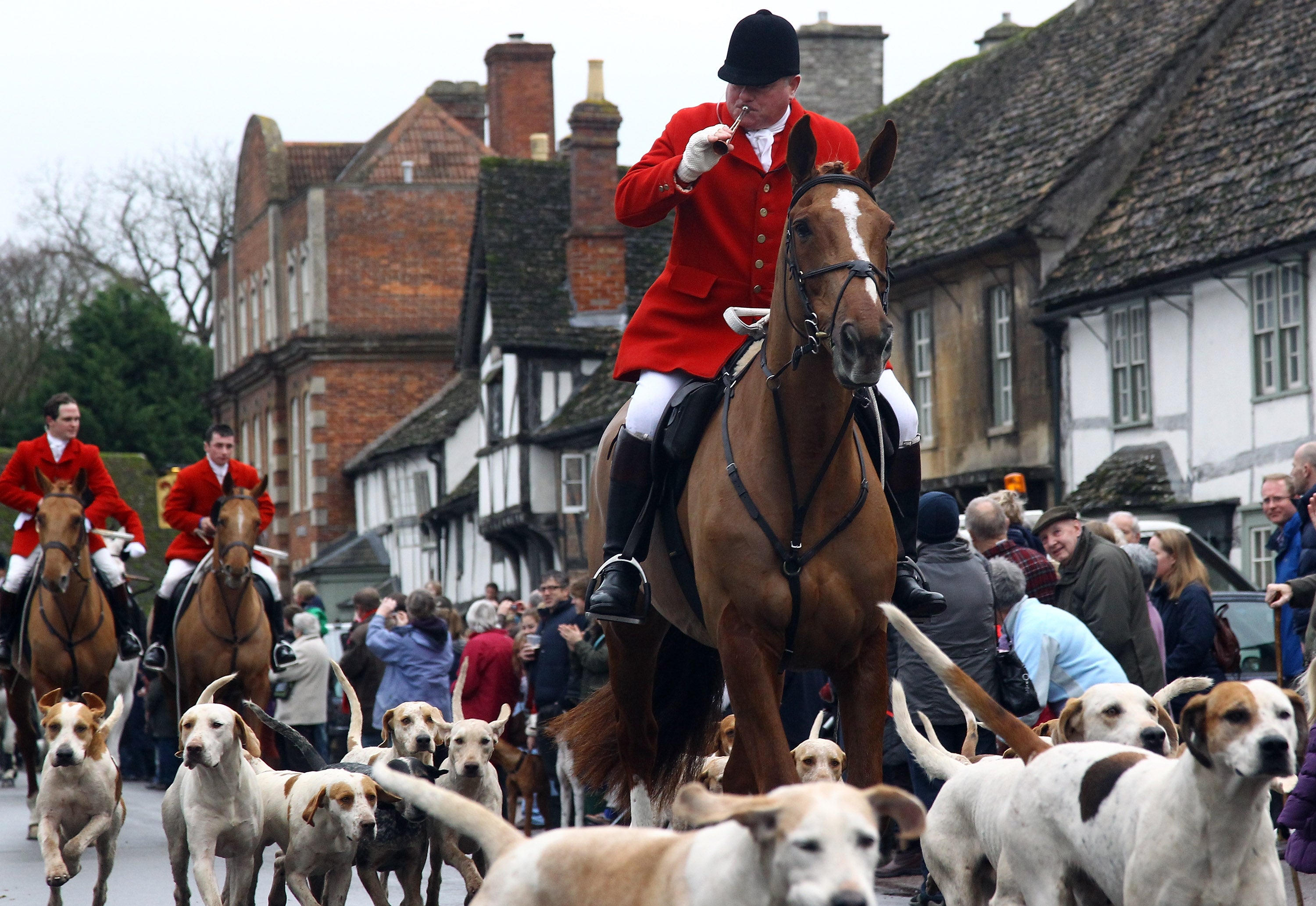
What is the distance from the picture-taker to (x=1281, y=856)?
399 inches

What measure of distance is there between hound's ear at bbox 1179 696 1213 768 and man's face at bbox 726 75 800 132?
8.91 ft

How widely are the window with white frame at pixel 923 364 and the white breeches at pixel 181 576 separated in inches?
563

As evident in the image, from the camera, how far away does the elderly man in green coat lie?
1036cm

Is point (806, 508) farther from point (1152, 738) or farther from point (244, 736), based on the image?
point (244, 736)

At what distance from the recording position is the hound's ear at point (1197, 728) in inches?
225

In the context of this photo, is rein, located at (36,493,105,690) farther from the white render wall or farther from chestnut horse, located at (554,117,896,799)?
the white render wall

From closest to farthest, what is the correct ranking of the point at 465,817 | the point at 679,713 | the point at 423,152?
the point at 465,817 < the point at 679,713 < the point at 423,152

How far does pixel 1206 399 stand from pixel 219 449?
38.7 ft

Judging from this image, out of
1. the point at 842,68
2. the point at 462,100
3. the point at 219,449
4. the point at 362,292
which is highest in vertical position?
the point at 462,100

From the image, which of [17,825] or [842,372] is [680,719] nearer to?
→ [842,372]

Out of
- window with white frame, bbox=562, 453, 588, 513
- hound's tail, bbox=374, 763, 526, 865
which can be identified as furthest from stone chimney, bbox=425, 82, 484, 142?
hound's tail, bbox=374, 763, 526, 865

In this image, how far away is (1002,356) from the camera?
993 inches

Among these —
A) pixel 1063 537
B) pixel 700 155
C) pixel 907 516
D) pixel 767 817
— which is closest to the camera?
pixel 767 817

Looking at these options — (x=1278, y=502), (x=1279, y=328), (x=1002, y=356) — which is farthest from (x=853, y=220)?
(x=1002, y=356)
